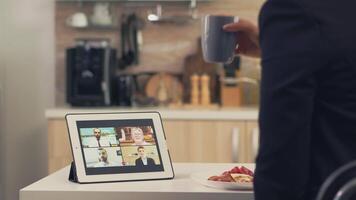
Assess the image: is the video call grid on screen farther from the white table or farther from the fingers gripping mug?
the fingers gripping mug

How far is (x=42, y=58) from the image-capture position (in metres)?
3.81

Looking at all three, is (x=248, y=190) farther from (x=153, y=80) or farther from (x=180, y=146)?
(x=153, y=80)

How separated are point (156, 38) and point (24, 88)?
0.82 m

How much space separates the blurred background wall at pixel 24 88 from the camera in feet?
11.6

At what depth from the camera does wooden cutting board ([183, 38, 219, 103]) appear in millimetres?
3799

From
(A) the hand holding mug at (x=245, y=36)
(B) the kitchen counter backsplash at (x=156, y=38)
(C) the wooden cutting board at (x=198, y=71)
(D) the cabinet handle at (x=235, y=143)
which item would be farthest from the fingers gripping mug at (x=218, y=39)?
(B) the kitchen counter backsplash at (x=156, y=38)

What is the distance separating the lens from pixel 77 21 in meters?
3.80

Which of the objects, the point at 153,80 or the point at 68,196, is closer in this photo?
the point at 68,196

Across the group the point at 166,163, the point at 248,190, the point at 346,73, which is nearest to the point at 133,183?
the point at 166,163

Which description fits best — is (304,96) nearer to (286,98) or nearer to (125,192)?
(286,98)

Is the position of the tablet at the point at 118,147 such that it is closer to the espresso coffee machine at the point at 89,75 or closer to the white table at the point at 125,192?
the white table at the point at 125,192

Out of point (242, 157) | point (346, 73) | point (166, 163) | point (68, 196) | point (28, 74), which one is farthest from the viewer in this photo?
point (28, 74)

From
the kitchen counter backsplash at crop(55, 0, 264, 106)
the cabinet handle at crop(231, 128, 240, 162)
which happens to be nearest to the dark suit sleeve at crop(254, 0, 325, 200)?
the cabinet handle at crop(231, 128, 240, 162)

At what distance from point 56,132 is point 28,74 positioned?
44 centimetres
